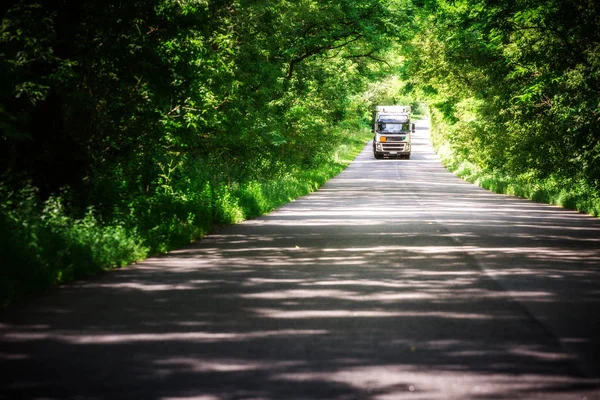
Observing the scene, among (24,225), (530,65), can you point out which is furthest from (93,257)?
(530,65)

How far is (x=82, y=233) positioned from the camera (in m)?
11.5

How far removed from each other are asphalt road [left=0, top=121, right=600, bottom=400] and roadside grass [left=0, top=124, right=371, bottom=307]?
41 centimetres

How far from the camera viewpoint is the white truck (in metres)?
63.5

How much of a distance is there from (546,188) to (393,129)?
3520 cm

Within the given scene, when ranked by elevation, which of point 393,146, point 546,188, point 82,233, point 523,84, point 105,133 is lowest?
point 546,188

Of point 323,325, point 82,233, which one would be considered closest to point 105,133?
point 82,233

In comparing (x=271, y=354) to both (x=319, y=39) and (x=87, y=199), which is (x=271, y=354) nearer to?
(x=87, y=199)

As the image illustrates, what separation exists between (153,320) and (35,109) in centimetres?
738

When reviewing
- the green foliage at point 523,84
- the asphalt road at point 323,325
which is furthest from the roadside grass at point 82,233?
the green foliage at point 523,84

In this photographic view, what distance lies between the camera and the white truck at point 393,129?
2499 inches

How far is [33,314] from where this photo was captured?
26.0 feet

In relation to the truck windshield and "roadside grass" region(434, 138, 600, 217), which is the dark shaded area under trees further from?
the truck windshield

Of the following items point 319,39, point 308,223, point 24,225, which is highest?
point 319,39

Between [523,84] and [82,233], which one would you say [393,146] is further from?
[82,233]
